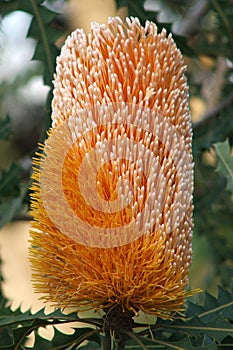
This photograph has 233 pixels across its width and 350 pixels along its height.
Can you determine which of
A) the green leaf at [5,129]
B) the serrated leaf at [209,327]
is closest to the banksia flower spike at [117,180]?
the serrated leaf at [209,327]

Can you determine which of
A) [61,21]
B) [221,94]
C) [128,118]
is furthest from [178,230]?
[61,21]

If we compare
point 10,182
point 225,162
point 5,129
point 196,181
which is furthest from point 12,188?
point 196,181

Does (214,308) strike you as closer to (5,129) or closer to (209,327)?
(209,327)

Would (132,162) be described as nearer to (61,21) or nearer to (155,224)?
(155,224)

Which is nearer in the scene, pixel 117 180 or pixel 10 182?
pixel 117 180

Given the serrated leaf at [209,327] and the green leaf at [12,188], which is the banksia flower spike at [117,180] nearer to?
the serrated leaf at [209,327]

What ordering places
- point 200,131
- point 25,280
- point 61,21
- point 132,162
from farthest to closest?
1. point 25,280
2. point 61,21
3. point 200,131
4. point 132,162

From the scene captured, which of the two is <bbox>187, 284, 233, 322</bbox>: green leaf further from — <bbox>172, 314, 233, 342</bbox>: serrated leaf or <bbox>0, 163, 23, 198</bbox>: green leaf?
<bbox>0, 163, 23, 198</bbox>: green leaf

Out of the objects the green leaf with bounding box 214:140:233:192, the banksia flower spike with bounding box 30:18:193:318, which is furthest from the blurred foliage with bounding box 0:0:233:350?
the banksia flower spike with bounding box 30:18:193:318
